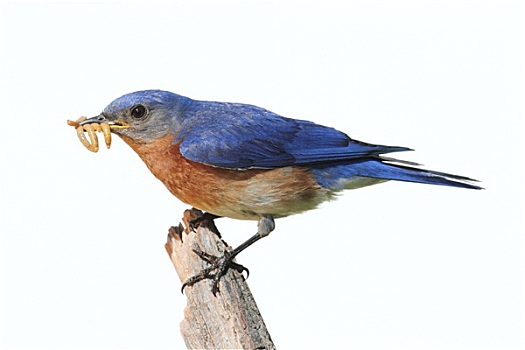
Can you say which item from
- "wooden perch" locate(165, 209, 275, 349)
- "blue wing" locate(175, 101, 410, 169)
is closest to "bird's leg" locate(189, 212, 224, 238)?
"wooden perch" locate(165, 209, 275, 349)

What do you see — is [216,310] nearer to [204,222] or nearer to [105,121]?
[204,222]

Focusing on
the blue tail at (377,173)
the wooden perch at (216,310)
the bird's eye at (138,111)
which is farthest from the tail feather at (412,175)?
the bird's eye at (138,111)

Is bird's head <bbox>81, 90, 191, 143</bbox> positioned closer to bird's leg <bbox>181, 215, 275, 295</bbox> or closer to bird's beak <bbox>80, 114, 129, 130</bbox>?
bird's beak <bbox>80, 114, 129, 130</bbox>

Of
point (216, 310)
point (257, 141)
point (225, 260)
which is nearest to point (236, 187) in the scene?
point (257, 141)

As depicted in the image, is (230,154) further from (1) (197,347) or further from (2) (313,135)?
(1) (197,347)

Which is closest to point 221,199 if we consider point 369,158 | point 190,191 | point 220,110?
point 190,191

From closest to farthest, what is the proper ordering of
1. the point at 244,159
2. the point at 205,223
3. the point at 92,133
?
1. the point at 244,159
2. the point at 92,133
3. the point at 205,223

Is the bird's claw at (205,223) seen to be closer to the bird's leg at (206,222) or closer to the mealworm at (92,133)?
the bird's leg at (206,222)
